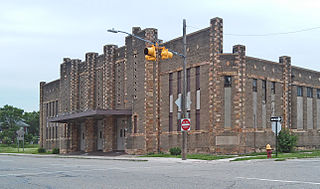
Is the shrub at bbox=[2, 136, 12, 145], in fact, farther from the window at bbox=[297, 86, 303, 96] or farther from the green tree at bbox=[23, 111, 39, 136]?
the window at bbox=[297, 86, 303, 96]

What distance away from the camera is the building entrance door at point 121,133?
136 feet

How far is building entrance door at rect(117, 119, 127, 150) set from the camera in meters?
41.3

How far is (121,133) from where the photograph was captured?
41844 mm

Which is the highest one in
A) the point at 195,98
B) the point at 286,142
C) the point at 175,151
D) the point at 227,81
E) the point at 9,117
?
the point at 227,81

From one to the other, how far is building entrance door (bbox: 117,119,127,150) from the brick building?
10 cm

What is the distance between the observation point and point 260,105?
113 ft

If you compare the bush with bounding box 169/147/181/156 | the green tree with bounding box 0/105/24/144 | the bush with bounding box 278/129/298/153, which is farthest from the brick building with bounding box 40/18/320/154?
the green tree with bounding box 0/105/24/144

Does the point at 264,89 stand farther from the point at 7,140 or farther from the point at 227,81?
the point at 7,140

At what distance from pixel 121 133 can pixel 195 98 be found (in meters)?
11.3

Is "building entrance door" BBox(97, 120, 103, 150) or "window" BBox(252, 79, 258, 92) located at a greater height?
"window" BBox(252, 79, 258, 92)

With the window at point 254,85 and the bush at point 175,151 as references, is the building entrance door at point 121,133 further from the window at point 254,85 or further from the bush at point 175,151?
the window at point 254,85

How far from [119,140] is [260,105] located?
1511cm

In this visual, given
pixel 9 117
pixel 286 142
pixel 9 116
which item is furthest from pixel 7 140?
pixel 286 142

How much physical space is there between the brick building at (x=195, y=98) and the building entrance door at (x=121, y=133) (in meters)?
0.10
